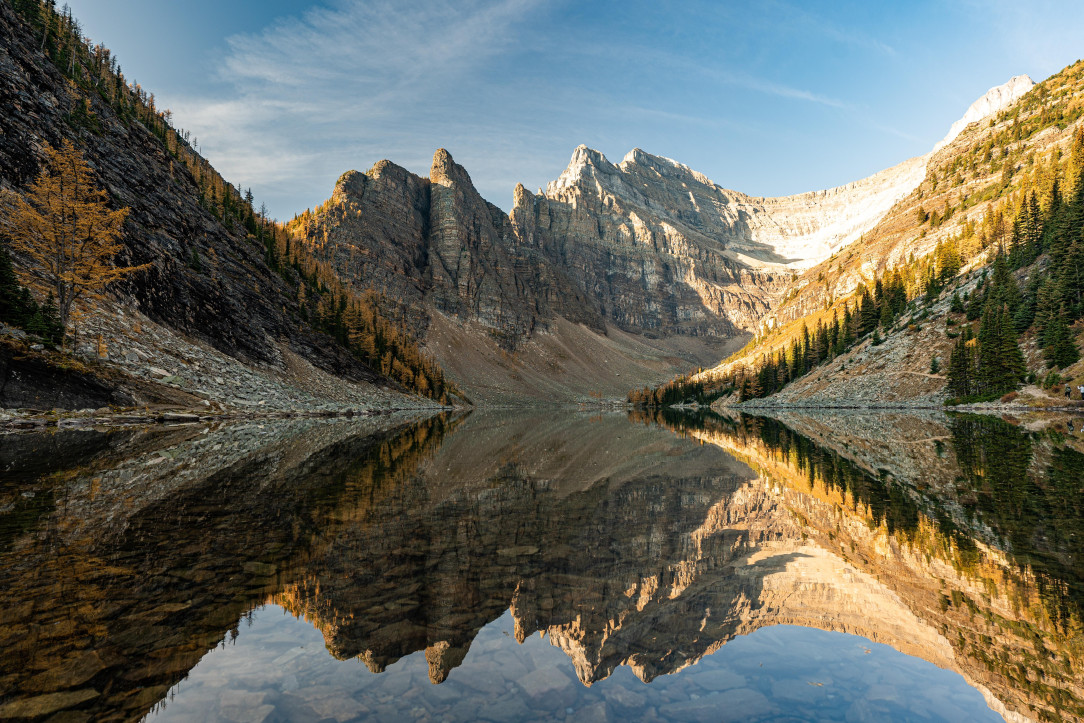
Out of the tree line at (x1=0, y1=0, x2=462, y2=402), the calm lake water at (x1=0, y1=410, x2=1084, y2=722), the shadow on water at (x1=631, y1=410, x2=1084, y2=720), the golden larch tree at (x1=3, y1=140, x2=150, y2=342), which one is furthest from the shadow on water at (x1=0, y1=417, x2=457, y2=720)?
the tree line at (x1=0, y1=0, x2=462, y2=402)

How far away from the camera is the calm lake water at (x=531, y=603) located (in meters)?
5.62

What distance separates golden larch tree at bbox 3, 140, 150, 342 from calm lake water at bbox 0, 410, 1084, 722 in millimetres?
36535

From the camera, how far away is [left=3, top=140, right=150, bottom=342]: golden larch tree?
42500mm

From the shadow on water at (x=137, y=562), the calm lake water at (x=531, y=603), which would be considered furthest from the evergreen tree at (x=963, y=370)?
the shadow on water at (x=137, y=562)

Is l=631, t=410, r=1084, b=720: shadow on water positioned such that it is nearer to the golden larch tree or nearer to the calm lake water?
the calm lake water

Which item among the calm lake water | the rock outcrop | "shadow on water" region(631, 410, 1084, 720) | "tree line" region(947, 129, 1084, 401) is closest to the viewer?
the calm lake water

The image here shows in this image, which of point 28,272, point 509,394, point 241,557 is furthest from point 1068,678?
point 509,394

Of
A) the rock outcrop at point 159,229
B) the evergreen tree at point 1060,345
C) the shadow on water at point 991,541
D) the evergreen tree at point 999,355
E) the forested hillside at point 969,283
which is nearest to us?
the shadow on water at point 991,541

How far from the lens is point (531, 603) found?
8.20 metres

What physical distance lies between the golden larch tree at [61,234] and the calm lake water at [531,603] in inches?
1438

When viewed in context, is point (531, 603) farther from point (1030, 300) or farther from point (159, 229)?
point (1030, 300)

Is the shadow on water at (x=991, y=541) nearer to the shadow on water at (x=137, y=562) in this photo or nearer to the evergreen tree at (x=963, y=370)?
the shadow on water at (x=137, y=562)

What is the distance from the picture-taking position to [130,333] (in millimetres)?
51188

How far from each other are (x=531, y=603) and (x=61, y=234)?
55.1 meters
